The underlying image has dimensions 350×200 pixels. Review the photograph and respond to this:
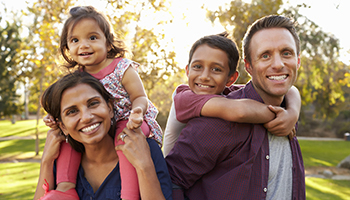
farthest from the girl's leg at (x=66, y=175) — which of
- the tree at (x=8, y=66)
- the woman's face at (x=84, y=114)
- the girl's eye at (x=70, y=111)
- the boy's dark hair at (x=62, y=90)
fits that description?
the tree at (x=8, y=66)

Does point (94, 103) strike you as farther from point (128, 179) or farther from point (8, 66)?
point (8, 66)

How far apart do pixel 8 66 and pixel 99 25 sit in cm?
2358

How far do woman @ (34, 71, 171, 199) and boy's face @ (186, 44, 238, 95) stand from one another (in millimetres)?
589

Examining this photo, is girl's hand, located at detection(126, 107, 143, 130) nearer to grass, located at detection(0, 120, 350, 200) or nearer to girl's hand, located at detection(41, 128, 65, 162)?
girl's hand, located at detection(41, 128, 65, 162)

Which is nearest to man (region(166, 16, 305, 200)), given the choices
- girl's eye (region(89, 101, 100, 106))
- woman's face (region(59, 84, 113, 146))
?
woman's face (region(59, 84, 113, 146))

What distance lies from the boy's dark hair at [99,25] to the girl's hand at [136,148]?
2.86ft

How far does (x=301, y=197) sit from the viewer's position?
210 cm

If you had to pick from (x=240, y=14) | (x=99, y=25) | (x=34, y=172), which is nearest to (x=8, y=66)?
(x=34, y=172)

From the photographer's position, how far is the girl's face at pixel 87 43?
8.10ft

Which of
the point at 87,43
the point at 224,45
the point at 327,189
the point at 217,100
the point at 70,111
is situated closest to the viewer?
the point at 217,100

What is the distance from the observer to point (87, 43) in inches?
97.2

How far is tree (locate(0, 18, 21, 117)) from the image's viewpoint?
23.4m

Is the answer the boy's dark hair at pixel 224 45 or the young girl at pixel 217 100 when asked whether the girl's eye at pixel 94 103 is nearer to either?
the young girl at pixel 217 100

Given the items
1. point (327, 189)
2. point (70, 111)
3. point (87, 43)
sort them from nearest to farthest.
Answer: point (70, 111) → point (87, 43) → point (327, 189)
